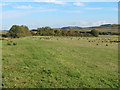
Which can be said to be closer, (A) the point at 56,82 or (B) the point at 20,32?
(A) the point at 56,82

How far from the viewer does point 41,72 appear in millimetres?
12930

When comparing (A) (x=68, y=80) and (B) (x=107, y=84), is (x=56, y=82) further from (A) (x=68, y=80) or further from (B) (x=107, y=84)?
(B) (x=107, y=84)

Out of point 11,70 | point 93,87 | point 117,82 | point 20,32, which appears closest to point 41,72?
point 11,70

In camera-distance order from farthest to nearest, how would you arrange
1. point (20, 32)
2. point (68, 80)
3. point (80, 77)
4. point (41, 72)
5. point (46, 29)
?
point (46, 29) → point (20, 32) → point (41, 72) → point (80, 77) → point (68, 80)

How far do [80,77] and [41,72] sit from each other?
11.1ft

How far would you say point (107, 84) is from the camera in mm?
10633

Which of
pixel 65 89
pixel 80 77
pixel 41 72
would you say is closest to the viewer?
pixel 65 89

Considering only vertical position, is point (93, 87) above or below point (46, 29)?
below

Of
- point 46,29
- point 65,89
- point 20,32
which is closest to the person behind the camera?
point 65,89

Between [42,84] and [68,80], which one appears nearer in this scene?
[42,84]

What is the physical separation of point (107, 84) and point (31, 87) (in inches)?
208

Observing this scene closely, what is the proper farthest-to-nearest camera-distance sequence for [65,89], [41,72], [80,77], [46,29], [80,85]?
[46,29] < [41,72] < [80,77] < [80,85] < [65,89]

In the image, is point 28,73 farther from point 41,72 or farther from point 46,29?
point 46,29

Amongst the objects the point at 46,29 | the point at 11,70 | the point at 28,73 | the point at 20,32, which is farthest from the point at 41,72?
the point at 46,29
